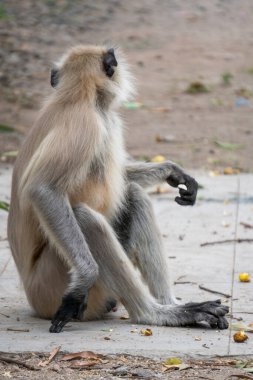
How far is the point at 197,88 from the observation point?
37.1ft

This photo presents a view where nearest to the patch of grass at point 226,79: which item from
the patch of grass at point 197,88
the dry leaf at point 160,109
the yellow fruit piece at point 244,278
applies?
the patch of grass at point 197,88

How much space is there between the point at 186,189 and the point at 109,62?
0.86m

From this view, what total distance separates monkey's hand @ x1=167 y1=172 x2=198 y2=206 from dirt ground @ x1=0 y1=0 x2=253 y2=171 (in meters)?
3.18

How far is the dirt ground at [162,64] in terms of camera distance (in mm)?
9453

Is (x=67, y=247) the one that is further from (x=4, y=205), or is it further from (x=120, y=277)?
(x=4, y=205)

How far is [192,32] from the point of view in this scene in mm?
13844

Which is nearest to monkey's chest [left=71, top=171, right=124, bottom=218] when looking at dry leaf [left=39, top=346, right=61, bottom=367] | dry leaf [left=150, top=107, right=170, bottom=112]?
dry leaf [left=39, top=346, right=61, bottom=367]

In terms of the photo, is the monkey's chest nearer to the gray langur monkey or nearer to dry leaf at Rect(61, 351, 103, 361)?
the gray langur monkey

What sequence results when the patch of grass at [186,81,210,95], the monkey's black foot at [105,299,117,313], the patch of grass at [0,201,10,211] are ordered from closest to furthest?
the monkey's black foot at [105,299,117,313], the patch of grass at [0,201,10,211], the patch of grass at [186,81,210,95]

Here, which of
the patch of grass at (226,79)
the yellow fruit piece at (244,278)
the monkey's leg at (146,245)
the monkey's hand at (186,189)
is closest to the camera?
the monkey's leg at (146,245)

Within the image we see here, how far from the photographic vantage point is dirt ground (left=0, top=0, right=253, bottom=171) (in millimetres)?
9453

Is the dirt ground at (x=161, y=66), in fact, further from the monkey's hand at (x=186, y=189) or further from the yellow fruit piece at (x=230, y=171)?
the monkey's hand at (x=186, y=189)

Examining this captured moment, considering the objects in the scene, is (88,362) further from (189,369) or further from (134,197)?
(134,197)

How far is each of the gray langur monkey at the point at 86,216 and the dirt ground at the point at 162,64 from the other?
11.7 feet
